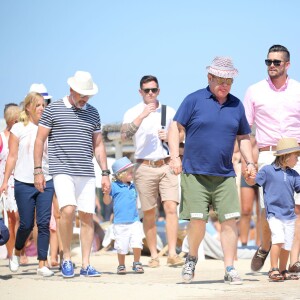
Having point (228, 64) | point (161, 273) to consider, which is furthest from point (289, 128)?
point (161, 273)

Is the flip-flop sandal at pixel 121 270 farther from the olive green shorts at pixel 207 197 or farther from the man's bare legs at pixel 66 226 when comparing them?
the olive green shorts at pixel 207 197

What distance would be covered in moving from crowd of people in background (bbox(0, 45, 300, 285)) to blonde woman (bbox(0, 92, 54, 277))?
1 cm

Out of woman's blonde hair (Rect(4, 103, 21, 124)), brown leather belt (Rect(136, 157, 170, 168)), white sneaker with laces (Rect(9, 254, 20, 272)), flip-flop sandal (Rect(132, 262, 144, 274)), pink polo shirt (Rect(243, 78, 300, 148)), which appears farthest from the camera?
woman's blonde hair (Rect(4, 103, 21, 124))

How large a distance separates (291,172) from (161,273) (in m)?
2.27

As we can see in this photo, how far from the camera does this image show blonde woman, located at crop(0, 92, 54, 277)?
11.6m

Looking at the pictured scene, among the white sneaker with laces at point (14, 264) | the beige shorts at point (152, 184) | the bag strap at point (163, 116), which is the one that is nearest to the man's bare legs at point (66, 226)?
the white sneaker with laces at point (14, 264)

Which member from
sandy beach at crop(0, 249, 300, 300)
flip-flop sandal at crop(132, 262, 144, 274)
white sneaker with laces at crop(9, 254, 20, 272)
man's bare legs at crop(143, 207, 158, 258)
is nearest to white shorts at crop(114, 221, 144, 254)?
flip-flop sandal at crop(132, 262, 144, 274)

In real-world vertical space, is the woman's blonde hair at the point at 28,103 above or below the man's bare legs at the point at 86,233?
above

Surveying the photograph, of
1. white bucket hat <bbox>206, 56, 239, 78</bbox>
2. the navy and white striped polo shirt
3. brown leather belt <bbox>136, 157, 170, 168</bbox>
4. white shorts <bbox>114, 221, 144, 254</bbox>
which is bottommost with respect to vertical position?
white shorts <bbox>114, 221, 144, 254</bbox>

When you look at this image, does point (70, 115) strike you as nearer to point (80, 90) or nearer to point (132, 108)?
point (80, 90)

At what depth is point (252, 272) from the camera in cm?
1148

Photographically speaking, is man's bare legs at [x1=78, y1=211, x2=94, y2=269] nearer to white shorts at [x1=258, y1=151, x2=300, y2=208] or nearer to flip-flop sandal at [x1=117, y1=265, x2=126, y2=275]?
flip-flop sandal at [x1=117, y1=265, x2=126, y2=275]

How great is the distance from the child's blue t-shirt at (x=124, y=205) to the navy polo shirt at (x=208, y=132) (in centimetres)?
239

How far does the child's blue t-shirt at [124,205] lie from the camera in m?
12.1
